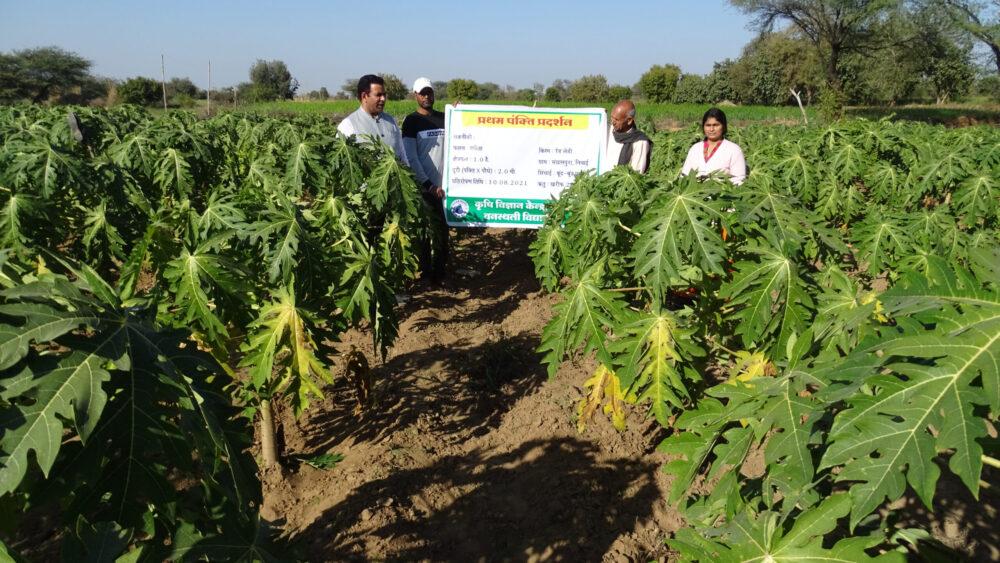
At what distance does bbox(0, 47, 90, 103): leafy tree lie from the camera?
42.8 meters

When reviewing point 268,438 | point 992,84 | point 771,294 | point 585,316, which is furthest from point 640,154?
point 992,84

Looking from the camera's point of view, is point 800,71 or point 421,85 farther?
point 800,71

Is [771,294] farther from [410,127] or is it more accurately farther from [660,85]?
[660,85]

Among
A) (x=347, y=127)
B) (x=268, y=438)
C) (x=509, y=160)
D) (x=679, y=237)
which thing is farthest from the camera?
(x=509, y=160)

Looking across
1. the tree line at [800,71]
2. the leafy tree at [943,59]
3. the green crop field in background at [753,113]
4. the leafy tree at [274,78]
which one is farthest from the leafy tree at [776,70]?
the leafy tree at [274,78]

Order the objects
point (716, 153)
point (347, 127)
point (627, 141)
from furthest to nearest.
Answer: point (347, 127) < point (627, 141) < point (716, 153)

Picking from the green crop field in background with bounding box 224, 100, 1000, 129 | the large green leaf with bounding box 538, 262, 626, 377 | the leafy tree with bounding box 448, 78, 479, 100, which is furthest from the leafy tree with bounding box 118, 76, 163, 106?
the large green leaf with bounding box 538, 262, 626, 377

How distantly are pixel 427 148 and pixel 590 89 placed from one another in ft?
191

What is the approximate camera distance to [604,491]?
343 centimetres

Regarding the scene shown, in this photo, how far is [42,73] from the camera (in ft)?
148

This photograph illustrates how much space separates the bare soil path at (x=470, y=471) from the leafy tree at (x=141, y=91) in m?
48.6

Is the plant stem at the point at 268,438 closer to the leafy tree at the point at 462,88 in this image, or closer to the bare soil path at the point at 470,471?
the bare soil path at the point at 470,471

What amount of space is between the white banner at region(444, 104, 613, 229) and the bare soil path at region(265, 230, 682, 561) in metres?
1.62

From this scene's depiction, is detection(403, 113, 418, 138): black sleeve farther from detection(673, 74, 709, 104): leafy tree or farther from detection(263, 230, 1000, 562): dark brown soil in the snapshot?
detection(673, 74, 709, 104): leafy tree
